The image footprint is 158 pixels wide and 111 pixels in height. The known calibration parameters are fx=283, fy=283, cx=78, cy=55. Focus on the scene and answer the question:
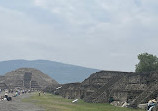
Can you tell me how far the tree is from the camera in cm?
9488

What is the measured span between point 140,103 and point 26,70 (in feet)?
471

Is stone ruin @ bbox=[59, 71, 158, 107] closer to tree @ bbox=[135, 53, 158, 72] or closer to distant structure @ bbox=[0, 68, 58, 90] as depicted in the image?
tree @ bbox=[135, 53, 158, 72]

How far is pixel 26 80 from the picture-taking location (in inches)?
6516

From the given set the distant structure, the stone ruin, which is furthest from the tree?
the distant structure

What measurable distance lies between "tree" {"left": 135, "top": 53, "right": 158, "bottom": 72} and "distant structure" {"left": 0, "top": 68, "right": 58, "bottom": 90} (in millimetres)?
70477

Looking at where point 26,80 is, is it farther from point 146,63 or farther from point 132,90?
point 132,90

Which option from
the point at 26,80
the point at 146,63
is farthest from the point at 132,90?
the point at 26,80

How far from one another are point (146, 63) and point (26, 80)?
8846cm

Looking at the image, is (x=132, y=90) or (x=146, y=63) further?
(x=146, y=63)

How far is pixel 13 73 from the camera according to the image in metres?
173

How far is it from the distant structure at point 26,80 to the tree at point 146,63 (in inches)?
2775

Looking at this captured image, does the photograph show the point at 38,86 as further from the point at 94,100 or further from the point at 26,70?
the point at 94,100

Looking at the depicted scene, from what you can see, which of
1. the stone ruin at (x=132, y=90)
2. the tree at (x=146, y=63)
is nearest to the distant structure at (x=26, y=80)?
the tree at (x=146, y=63)

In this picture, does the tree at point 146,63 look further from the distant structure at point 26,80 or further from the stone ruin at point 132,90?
the distant structure at point 26,80
